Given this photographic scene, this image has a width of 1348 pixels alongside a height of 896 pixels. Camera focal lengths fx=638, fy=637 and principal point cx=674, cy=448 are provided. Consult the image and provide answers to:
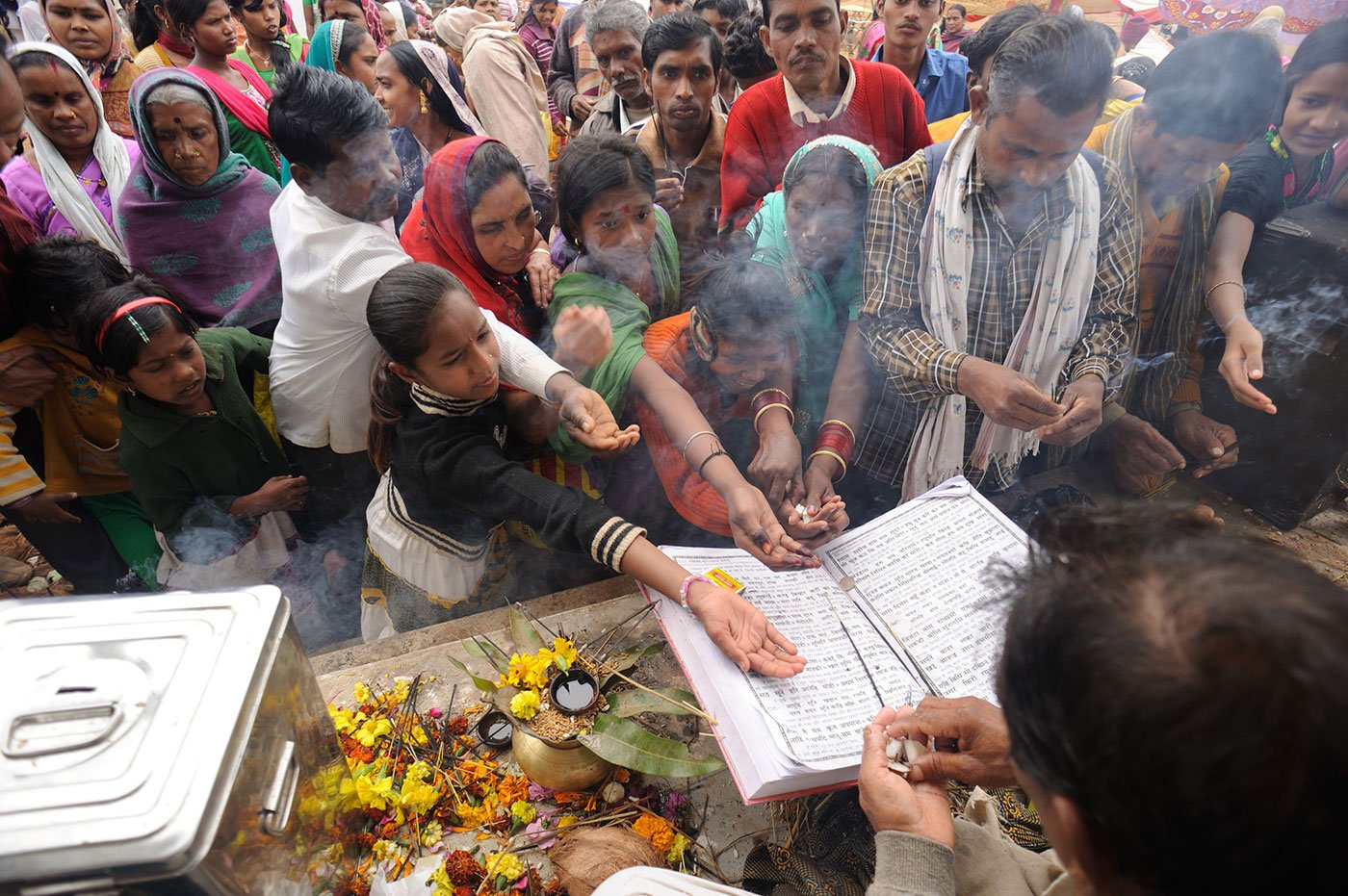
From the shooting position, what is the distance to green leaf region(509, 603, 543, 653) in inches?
68.9

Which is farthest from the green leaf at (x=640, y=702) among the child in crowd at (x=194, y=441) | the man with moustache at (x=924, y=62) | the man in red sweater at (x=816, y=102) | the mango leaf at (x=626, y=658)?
the man with moustache at (x=924, y=62)

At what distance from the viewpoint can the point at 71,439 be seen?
2492 millimetres

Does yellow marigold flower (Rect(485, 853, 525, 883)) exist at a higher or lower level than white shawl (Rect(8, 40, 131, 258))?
lower

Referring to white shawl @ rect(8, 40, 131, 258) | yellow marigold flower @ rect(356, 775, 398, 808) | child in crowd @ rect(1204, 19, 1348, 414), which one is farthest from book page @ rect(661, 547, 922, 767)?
white shawl @ rect(8, 40, 131, 258)

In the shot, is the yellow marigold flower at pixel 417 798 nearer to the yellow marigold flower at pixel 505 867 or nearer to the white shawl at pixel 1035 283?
the yellow marigold flower at pixel 505 867

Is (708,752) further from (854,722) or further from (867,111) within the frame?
(867,111)

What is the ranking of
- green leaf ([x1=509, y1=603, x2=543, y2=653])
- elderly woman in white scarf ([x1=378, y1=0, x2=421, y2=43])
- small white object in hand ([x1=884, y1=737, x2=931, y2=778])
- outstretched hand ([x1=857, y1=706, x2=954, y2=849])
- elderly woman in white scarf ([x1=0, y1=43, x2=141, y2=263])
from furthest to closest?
1. elderly woman in white scarf ([x1=378, y1=0, x2=421, y2=43])
2. elderly woman in white scarf ([x1=0, y1=43, x2=141, y2=263])
3. green leaf ([x1=509, y1=603, x2=543, y2=653])
4. small white object in hand ([x1=884, y1=737, x2=931, y2=778])
5. outstretched hand ([x1=857, y1=706, x2=954, y2=849])

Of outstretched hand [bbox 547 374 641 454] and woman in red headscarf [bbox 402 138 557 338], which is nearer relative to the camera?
outstretched hand [bbox 547 374 641 454]

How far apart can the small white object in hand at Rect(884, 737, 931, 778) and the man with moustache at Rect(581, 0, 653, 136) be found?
3749 millimetres

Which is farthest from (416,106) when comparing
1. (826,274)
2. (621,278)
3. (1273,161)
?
(1273,161)

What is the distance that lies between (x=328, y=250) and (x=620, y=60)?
102 inches

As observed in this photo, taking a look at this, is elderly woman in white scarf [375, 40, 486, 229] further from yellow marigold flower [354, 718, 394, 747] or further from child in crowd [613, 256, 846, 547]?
yellow marigold flower [354, 718, 394, 747]

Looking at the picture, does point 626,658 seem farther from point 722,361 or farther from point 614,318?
point 614,318

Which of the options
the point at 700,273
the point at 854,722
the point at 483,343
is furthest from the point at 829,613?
the point at 700,273
